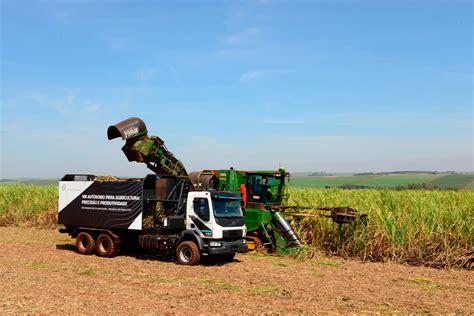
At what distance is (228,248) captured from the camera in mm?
15328

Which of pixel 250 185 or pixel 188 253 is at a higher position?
pixel 250 185

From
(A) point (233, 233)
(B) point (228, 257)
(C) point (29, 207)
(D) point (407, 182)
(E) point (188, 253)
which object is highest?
(D) point (407, 182)

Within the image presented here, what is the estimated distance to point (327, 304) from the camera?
10.3 metres

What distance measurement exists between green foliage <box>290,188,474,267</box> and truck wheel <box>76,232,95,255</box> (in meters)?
7.52

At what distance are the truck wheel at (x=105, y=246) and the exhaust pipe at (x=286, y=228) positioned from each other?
5859 millimetres

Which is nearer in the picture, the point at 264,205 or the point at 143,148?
the point at 143,148

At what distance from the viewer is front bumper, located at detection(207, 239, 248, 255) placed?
15010mm

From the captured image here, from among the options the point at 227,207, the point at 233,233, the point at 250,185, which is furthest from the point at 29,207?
the point at 233,233

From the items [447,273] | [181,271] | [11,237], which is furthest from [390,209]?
[11,237]

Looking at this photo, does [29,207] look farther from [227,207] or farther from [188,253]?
[227,207]

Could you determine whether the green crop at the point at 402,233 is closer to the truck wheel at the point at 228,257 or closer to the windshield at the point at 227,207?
the truck wheel at the point at 228,257

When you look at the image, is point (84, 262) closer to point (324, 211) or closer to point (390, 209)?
point (324, 211)

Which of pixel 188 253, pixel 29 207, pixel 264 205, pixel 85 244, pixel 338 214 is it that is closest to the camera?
pixel 188 253

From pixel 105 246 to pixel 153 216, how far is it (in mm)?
2258
